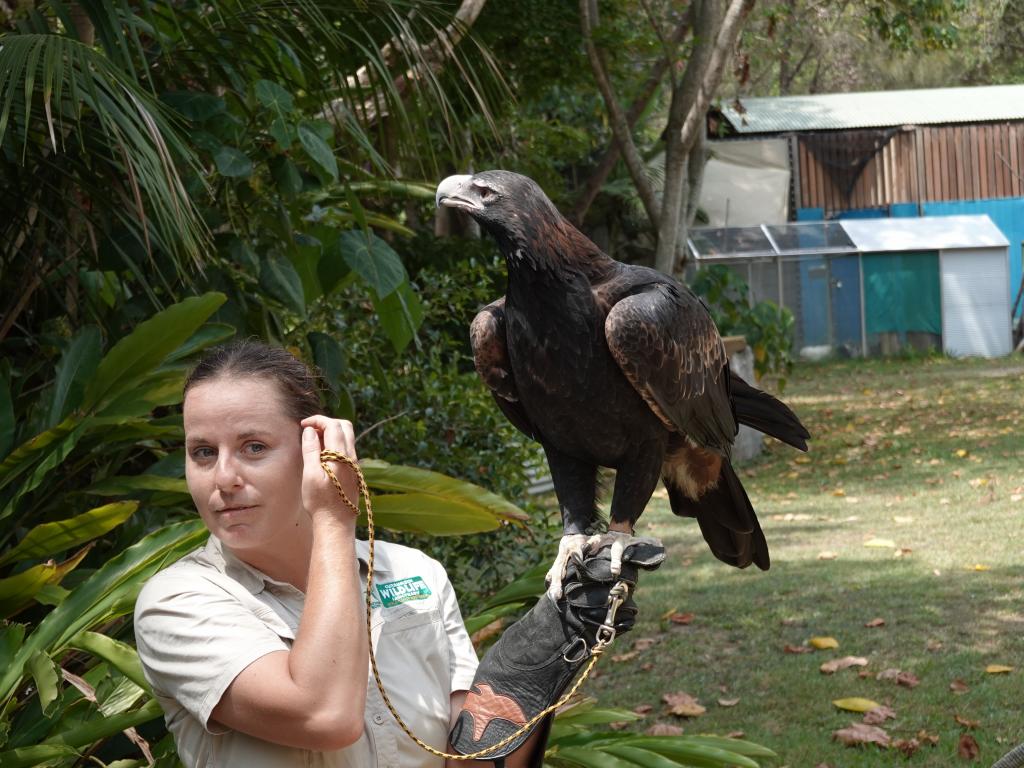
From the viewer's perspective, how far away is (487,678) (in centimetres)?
190

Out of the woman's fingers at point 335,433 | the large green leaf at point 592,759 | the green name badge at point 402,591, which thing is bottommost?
the large green leaf at point 592,759

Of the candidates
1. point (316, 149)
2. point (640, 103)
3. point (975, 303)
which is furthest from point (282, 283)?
point (975, 303)

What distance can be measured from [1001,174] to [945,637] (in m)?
17.8

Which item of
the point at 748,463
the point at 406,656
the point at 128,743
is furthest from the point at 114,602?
the point at 748,463

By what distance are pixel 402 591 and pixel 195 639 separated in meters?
0.37

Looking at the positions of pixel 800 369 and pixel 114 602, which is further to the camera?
pixel 800 369

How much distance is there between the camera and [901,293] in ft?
61.5

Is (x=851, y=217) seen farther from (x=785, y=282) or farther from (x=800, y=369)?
(x=800, y=369)

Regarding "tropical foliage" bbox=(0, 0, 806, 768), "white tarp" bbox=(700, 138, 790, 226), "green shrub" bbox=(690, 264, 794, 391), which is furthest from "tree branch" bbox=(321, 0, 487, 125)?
"white tarp" bbox=(700, 138, 790, 226)

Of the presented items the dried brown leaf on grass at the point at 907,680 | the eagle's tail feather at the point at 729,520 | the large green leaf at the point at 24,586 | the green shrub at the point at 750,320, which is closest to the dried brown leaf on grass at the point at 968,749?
the dried brown leaf on grass at the point at 907,680

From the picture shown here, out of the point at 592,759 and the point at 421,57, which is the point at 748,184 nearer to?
the point at 421,57

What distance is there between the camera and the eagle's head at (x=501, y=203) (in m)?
1.88

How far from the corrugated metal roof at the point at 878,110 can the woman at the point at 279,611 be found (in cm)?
1972

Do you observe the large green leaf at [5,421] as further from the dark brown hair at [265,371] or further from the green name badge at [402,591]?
the green name badge at [402,591]
